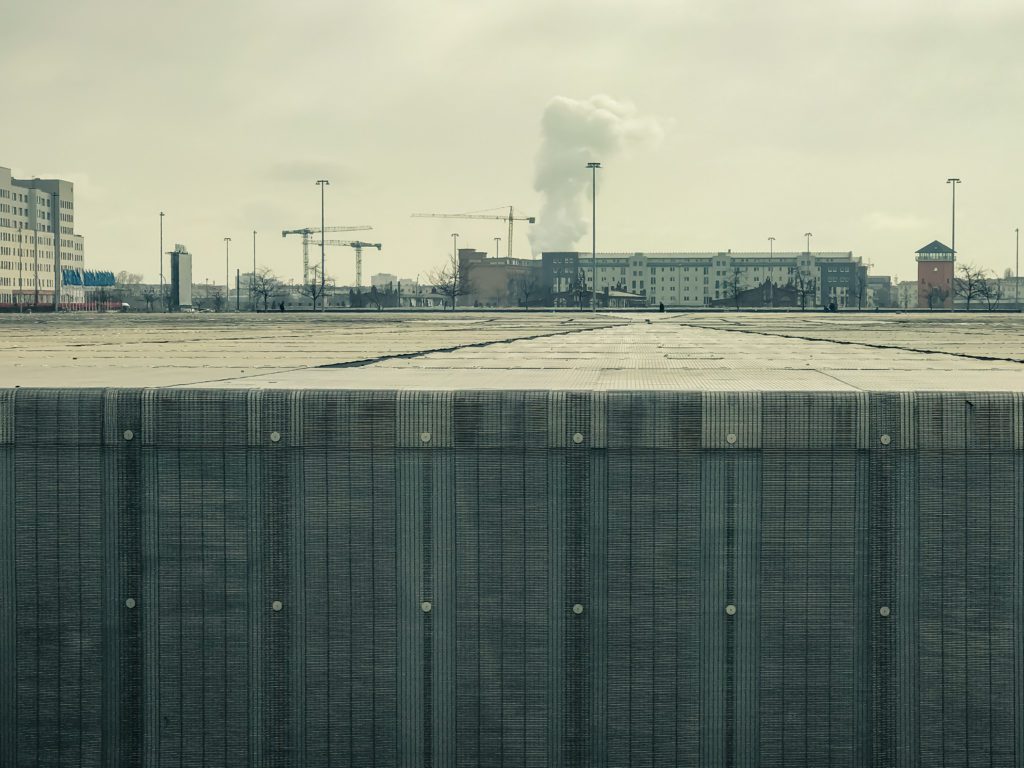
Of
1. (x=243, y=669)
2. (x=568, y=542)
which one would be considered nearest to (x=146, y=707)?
(x=243, y=669)

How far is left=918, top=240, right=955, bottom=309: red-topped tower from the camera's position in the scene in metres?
182

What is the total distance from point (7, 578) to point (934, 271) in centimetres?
19051

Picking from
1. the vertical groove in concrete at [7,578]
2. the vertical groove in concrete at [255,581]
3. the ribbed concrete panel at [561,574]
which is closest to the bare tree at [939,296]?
the ribbed concrete panel at [561,574]

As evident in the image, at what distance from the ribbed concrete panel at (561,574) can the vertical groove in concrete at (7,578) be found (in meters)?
0.10

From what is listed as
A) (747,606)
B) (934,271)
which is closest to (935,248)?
(934,271)

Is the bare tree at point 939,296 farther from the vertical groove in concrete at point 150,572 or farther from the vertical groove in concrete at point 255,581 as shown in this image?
the vertical groove in concrete at point 150,572

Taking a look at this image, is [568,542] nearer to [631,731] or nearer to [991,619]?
[631,731]

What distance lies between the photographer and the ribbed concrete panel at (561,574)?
7.84 meters

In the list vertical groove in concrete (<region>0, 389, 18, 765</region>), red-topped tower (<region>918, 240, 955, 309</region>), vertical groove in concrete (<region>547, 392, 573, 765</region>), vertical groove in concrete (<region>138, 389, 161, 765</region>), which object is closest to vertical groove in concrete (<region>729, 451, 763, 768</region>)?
vertical groove in concrete (<region>547, 392, 573, 765</region>)

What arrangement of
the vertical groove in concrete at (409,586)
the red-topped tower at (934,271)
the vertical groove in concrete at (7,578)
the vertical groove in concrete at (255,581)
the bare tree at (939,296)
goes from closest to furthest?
1. the vertical groove in concrete at (409,586)
2. the vertical groove in concrete at (255,581)
3. the vertical groove in concrete at (7,578)
4. the bare tree at (939,296)
5. the red-topped tower at (934,271)

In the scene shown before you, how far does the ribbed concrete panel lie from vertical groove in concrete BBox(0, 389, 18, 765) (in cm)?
10

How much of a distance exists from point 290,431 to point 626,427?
2.29 meters

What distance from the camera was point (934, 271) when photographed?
184 metres

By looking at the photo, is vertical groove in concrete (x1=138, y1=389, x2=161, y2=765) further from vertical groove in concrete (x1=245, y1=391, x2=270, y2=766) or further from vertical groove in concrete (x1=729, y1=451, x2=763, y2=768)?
vertical groove in concrete (x1=729, y1=451, x2=763, y2=768)
